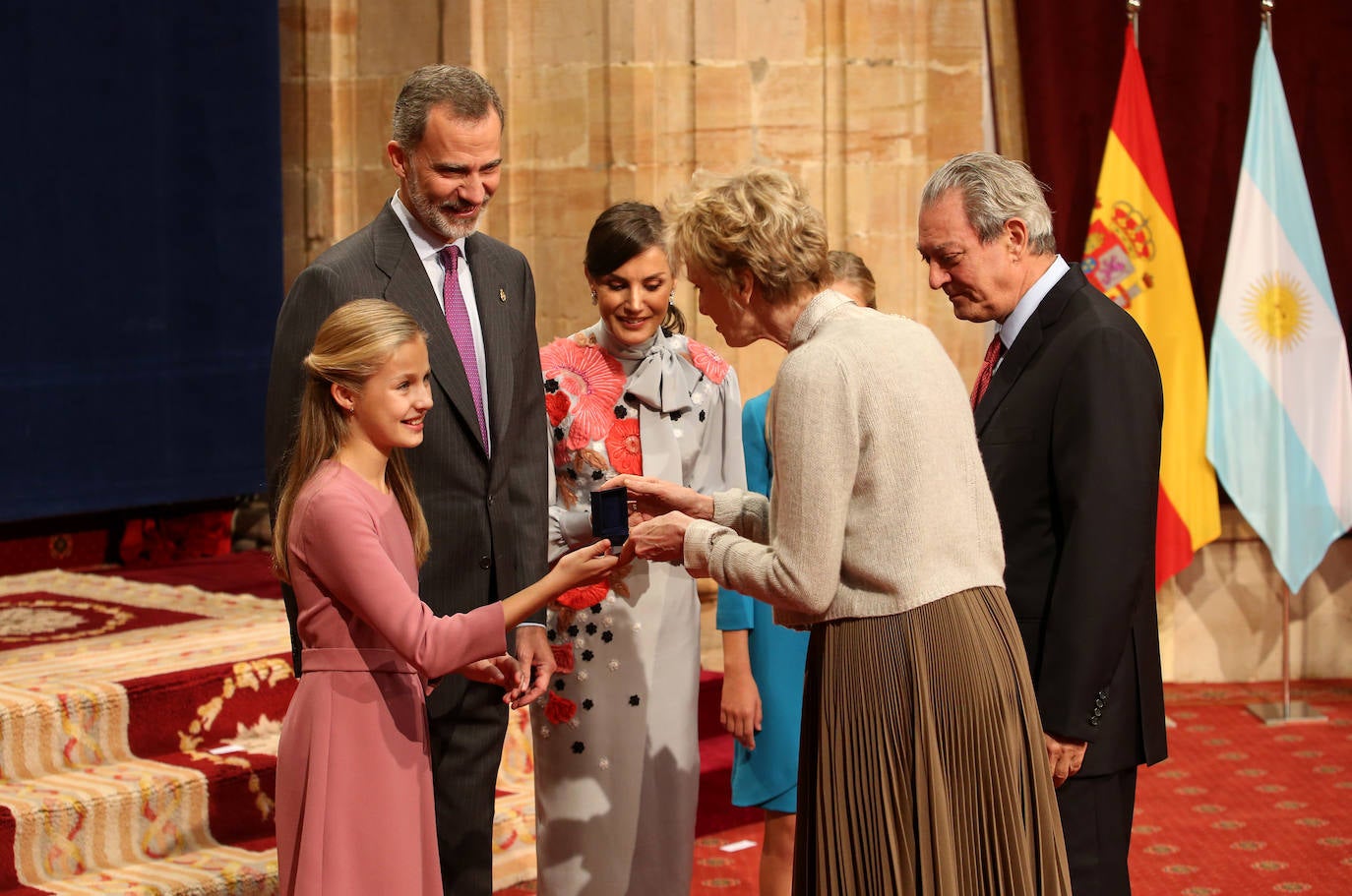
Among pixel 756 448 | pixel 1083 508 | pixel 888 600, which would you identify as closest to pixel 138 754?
pixel 756 448

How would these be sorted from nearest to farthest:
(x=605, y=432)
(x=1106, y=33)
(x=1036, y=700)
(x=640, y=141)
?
1. (x=1036, y=700)
2. (x=605, y=432)
3. (x=640, y=141)
4. (x=1106, y=33)

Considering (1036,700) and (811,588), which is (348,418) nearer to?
(811,588)

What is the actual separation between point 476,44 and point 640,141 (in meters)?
0.73

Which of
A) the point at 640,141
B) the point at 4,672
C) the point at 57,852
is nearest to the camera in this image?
the point at 57,852

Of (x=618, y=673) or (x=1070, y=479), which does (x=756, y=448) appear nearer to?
(x=618, y=673)

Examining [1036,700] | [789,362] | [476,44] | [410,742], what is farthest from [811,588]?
[476,44]

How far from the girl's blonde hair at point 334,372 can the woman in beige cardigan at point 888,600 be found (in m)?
0.53

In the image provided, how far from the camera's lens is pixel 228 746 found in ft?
15.0

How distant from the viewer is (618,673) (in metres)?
3.29

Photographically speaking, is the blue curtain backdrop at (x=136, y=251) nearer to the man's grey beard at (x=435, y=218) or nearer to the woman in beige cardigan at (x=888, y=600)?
the man's grey beard at (x=435, y=218)

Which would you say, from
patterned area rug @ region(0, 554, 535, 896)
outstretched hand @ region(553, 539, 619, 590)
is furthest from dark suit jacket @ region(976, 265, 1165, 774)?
patterned area rug @ region(0, 554, 535, 896)

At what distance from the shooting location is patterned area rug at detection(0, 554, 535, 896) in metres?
3.96

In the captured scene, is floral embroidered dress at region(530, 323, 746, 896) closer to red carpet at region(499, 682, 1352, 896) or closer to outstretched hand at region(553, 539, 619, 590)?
outstretched hand at region(553, 539, 619, 590)

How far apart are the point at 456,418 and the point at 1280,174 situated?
173 inches
